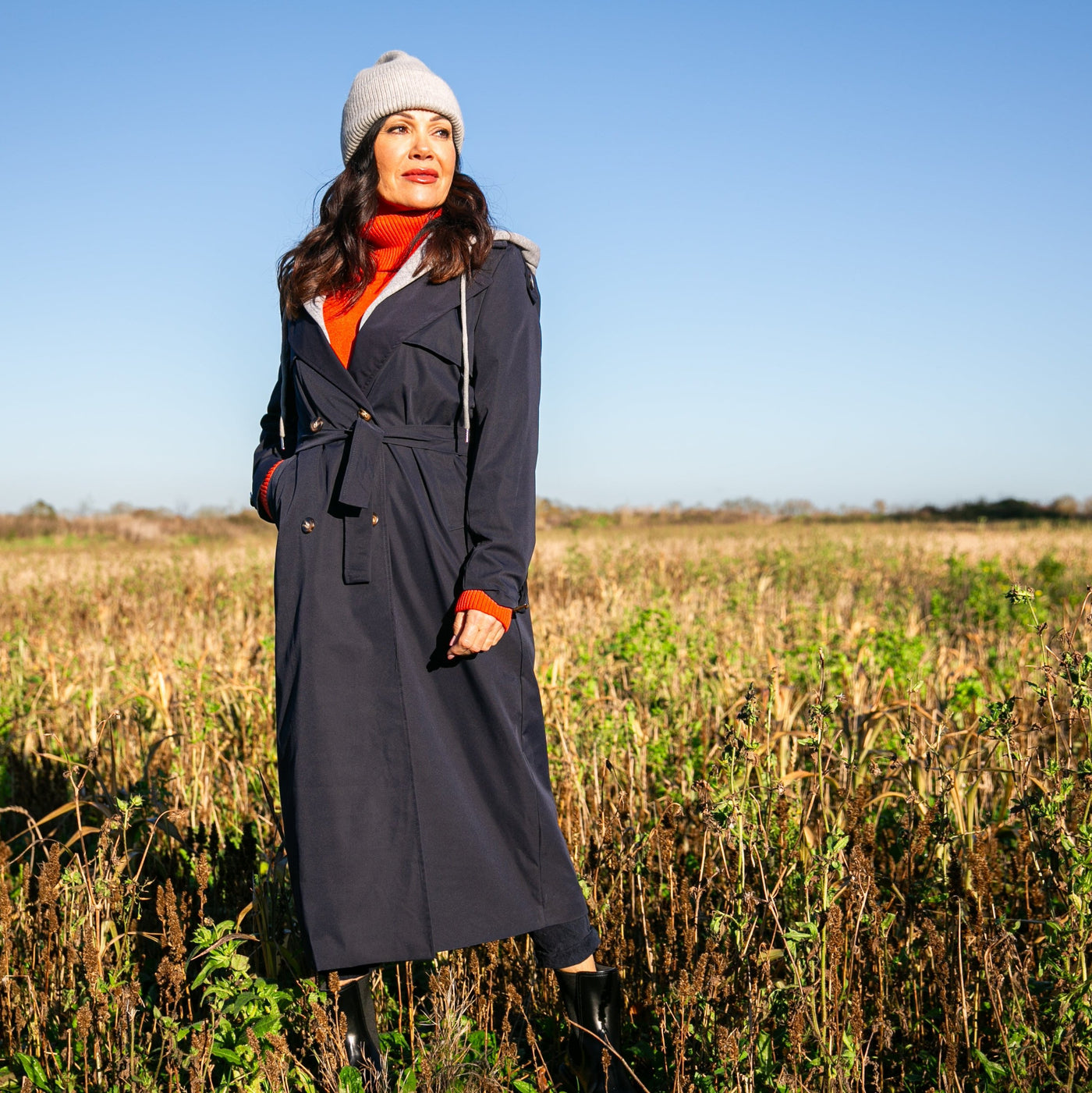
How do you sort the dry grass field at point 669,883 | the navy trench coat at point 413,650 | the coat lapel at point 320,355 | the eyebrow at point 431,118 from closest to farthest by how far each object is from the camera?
the dry grass field at point 669,883 → the navy trench coat at point 413,650 → the coat lapel at point 320,355 → the eyebrow at point 431,118

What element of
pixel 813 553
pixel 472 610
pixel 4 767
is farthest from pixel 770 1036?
pixel 813 553

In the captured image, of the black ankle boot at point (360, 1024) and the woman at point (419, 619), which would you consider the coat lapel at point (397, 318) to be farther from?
the black ankle boot at point (360, 1024)

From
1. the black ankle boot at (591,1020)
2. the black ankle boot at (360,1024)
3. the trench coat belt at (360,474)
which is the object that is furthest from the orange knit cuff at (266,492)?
the black ankle boot at (591,1020)

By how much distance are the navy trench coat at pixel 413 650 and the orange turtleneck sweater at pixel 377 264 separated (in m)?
0.07

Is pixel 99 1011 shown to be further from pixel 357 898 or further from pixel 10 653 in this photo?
pixel 10 653

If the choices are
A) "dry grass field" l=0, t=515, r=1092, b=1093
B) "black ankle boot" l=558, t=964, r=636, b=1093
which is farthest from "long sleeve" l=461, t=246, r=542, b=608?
"black ankle boot" l=558, t=964, r=636, b=1093

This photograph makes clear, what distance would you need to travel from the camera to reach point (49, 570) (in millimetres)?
12891

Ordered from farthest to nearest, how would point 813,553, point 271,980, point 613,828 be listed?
point 813,553 → point 613,828 → point 271,980

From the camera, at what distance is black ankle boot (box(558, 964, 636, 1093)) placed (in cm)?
211

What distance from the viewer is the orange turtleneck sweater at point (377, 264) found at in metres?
2.16

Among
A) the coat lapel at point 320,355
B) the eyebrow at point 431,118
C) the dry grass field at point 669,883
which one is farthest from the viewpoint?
the eyebrow at point 431,118

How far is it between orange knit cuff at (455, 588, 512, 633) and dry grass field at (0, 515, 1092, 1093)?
0.52 metres

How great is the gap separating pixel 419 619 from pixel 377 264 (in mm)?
821

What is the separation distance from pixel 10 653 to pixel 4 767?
2.40 m
